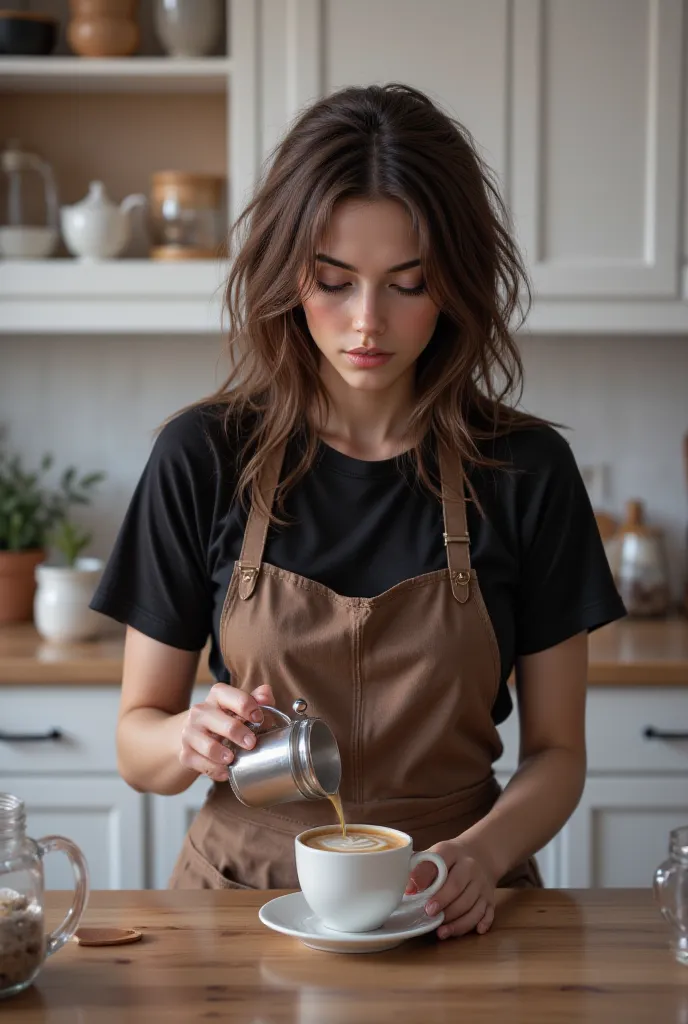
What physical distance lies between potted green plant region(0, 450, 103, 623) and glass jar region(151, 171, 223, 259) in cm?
57

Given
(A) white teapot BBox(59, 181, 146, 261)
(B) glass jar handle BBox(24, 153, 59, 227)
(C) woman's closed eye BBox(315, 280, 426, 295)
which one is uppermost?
(B) glass jar handle BBox(24, 153, 59, 227)

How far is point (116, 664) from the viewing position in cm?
221

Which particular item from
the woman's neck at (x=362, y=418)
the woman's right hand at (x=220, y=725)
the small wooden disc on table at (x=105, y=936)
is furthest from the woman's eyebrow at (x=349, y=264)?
the small wooden disc on table at (x=105, y=936)

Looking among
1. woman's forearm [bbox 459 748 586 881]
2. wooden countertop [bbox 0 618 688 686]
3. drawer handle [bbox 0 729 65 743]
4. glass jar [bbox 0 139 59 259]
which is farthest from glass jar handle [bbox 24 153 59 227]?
woman's forearm [bbox 459 748 586 881]

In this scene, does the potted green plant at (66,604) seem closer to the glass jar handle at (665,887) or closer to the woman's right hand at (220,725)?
the woman's right hand at (220,725)

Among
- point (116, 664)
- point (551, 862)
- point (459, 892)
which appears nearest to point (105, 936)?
point (459, 892)

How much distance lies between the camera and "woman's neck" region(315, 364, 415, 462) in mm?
1468

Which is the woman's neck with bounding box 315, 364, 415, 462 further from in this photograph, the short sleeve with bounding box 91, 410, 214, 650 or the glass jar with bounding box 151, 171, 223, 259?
the glass jar with bounding box 151, 171, 223, 259

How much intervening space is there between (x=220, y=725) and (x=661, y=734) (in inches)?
52.4

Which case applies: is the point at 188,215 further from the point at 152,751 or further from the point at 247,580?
the point at 152,751

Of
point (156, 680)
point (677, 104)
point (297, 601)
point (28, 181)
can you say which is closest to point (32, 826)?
point (156, 680)

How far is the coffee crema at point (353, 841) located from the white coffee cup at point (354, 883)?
0.04ft

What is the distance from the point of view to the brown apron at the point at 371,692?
1329 mm

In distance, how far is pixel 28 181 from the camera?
2.57 metres
